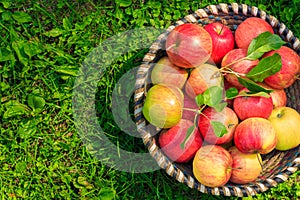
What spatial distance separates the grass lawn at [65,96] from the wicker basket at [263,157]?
0.34 meters

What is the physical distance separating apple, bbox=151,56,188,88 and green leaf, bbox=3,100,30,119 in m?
0.96

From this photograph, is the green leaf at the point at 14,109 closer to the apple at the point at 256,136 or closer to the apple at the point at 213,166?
the apple at the point at 213,166

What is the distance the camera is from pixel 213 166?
7.86 feet

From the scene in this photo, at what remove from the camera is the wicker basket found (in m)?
2.47

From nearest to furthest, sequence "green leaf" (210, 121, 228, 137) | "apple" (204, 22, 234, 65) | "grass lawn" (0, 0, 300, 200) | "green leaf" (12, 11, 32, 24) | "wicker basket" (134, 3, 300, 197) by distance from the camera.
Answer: "green leaf" (210, 121, 228, 137), "wicker basket" (134, 3, 300, 197), "apple" (204, 22, 234, 65), "grass lawn" (0, 0, 300, 200), "green leaf" (12, 11, 32, 24)

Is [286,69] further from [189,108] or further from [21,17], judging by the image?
[21,17]

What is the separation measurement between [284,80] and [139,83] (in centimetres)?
82

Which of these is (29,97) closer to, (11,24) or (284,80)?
(11,24)

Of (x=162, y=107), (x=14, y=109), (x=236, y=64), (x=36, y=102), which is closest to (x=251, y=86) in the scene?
(x=236, y=64)

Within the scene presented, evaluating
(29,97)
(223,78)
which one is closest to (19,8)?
(29,97)

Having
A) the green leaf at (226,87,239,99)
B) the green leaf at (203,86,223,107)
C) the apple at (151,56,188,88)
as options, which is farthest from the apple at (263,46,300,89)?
the apple at (151,56,188,88)

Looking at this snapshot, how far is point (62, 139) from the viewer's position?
9.86 feet

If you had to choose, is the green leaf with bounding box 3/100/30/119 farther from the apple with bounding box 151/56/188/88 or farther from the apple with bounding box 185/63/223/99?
the apple with bounding box 185/63/223/99

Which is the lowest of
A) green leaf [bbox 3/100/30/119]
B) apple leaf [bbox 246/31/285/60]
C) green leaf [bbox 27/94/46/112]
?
green leaf [bbox 3/100/30/119]
